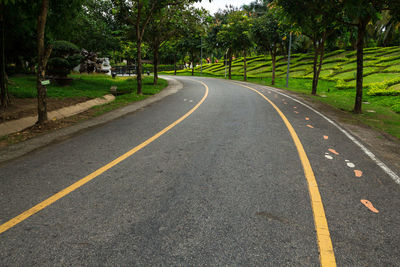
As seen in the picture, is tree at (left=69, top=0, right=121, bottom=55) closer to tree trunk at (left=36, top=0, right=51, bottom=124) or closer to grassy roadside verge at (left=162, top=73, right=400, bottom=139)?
tree trunk at (left=36, top=0, right=51, bottom=124)

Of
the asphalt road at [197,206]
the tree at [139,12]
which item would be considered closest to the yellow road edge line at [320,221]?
the asphalt road at [197,206]

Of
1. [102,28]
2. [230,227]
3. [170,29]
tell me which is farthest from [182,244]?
[170,29]

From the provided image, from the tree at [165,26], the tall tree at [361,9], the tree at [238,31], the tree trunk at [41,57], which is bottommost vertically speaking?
the tree trunk at [41,57]

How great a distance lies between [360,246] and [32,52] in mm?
19169

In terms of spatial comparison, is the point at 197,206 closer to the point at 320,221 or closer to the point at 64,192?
the point at 320,221

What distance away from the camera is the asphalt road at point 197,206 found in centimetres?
247

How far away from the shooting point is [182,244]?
2590 mm

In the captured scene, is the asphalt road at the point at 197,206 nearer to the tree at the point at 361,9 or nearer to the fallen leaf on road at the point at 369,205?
the fallen leaf on road at the point at 369,205

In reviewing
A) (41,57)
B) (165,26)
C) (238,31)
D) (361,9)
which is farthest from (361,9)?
(238,31)

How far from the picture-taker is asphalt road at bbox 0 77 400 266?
2.47m

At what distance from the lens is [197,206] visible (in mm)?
3299

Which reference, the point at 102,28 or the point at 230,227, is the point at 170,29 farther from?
the point at 230,227

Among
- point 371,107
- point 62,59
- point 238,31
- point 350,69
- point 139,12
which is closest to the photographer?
point 371,107

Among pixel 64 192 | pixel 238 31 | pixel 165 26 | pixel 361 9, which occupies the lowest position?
pixel 64 192
